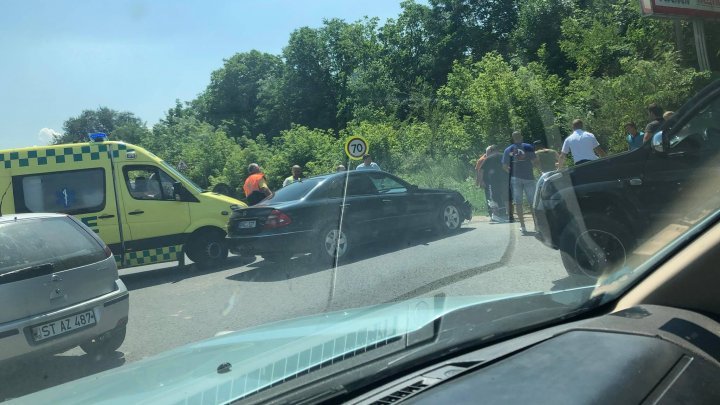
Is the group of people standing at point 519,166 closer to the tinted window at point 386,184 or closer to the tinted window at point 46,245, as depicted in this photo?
the tinted window at point 386,184

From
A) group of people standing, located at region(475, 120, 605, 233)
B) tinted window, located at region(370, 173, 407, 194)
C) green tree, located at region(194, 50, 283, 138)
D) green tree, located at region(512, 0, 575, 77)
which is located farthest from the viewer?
green tree, located at region(194, 50, 283, 138)

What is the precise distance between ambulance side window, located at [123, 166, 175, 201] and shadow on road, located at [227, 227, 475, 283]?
1982mm

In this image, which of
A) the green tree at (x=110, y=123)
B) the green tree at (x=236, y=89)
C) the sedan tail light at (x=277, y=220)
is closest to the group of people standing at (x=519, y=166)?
the sedan tail light at (x=277, y=220)

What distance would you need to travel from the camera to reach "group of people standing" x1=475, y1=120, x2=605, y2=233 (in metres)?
10.3

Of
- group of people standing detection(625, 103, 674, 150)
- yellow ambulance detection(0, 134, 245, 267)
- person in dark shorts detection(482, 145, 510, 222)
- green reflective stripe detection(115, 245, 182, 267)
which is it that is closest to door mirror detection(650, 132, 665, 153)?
group of people standing detection(625, 103, 674, 150)

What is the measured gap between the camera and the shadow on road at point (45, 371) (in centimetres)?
519

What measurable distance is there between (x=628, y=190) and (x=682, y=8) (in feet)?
45.4

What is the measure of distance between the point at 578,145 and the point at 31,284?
Answer: 823 centimetres

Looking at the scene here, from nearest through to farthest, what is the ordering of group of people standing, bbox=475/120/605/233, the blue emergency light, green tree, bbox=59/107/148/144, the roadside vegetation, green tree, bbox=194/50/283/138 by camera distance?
group of people standing, bbox=475/120/605/233
the blue emergency light
the roadside vegetation
green tree, bbox=59/107/148/144
green tree, bbox=194/50/283/138

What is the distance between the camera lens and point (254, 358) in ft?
8.03

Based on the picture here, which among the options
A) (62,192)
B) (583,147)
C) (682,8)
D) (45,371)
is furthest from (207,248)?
(682,8)

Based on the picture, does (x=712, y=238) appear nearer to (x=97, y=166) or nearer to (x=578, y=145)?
(x=578, y=145)

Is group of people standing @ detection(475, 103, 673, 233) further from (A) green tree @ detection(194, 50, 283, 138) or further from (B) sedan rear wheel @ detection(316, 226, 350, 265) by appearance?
(A) green tree @ detection(194, 50, 283, 138)

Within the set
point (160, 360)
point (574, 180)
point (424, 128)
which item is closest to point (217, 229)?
point (574, 180)
